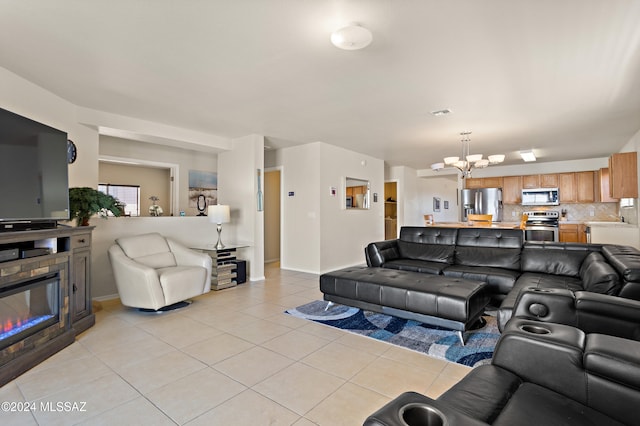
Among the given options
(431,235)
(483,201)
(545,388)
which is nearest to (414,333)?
(545,388)

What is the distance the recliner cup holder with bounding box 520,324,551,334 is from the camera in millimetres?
1357

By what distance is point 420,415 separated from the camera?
85 cm

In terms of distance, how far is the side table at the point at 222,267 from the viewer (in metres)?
4.64

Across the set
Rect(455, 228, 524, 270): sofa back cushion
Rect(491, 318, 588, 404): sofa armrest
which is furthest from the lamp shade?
Rect(491, 318, 588, 404): sofa armrest

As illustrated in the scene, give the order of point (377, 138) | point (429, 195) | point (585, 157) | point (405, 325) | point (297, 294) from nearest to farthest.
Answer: point (405, 325) < point (297, 294) < point (377, 138) < point (585, 157) < point (429, 195)

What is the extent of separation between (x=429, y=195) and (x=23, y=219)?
9.63m

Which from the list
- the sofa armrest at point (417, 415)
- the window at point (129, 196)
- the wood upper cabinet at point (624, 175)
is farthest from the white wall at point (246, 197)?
the wood upper cabinet at point (624, 175)

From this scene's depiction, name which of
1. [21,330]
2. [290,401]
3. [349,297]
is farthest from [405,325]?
[21,330]

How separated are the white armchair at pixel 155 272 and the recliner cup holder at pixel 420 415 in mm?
3227

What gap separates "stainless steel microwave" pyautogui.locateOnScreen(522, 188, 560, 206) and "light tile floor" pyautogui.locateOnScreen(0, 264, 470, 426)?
288 inches

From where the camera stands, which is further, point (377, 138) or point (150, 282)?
point (377, 138)

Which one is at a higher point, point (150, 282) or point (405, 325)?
point (150, 282)

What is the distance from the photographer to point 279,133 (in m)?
5.22

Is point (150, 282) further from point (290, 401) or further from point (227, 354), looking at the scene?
point (290, 401)
